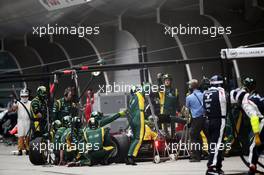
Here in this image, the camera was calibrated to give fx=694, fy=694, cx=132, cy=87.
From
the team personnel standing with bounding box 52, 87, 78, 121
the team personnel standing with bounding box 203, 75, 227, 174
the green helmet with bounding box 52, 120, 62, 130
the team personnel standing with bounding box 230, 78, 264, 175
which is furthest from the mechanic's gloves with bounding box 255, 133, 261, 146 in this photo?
the team personnel standing with bounding box 52, 87, 78, 121

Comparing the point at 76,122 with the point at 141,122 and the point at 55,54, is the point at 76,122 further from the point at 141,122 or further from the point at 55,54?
the point at 55,54

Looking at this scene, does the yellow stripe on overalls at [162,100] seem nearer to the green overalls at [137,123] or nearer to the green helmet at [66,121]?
the green overalls at [137,123]

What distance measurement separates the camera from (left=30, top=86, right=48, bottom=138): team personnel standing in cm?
1563

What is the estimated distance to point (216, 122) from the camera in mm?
10523

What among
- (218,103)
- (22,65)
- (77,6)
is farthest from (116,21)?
(218,103)

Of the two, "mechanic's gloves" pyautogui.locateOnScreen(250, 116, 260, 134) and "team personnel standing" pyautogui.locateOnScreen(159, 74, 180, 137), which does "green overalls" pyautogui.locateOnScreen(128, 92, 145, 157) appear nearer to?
"team personnel standing" pyautogui.locateOnScreen(159, 74, 180, 137)

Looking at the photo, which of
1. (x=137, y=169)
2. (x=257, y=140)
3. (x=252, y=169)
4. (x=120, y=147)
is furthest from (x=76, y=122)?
(x=257, y=140)

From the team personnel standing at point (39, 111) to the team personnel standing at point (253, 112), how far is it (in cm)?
632

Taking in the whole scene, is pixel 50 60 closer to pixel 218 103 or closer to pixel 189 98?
pixel 189 98

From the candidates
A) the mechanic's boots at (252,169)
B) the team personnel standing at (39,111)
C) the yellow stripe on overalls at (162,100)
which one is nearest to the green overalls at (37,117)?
the team personnel standing at (39,111)

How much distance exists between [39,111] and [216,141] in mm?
6618

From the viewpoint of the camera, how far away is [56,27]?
22.9 meters

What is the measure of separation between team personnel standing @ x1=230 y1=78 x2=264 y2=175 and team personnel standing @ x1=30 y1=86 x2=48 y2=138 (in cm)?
632

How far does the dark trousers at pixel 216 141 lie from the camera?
1039 cm
